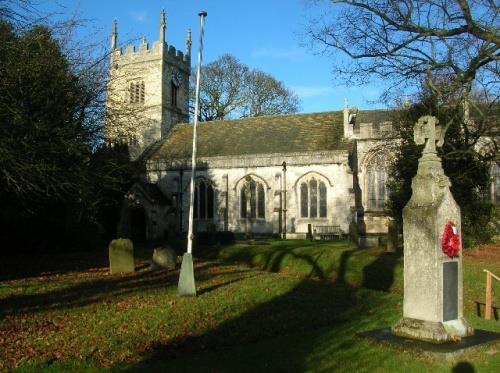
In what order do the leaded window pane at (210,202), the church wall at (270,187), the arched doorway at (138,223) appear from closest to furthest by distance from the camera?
the church wall at (270,187) < the arched doorway at (138,223) < the leaded window pane at (210,202)

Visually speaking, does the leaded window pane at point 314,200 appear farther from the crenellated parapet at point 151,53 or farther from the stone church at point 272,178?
the crenellated parapet at point 151,53

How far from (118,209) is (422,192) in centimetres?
2771

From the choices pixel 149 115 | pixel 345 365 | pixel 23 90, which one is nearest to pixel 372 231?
pixel 149 115

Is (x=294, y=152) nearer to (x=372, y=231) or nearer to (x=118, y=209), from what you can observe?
(x=372, y=231)

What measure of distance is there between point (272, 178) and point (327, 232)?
516 centimetres

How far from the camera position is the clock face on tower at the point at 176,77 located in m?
42.7

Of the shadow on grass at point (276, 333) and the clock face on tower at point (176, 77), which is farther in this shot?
the clock face on tower at point (176, 77)

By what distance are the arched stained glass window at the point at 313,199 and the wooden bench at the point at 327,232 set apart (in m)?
0.94

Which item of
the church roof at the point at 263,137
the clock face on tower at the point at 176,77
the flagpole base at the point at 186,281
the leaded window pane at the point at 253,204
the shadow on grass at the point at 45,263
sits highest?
the clock face on tower at the point at 176,77

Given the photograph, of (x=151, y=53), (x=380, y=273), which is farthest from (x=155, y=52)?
(x=380, y=273)

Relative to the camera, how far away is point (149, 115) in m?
41.1

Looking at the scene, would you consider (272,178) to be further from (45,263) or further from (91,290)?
(91,290)

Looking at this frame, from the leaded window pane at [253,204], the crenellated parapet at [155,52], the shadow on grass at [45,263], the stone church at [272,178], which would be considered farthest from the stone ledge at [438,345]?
the crenellated parapet at [155,52]

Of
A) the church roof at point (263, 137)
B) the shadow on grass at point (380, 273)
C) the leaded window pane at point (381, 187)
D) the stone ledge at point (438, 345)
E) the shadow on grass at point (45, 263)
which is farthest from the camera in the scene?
the church roof at point (263, 137)
